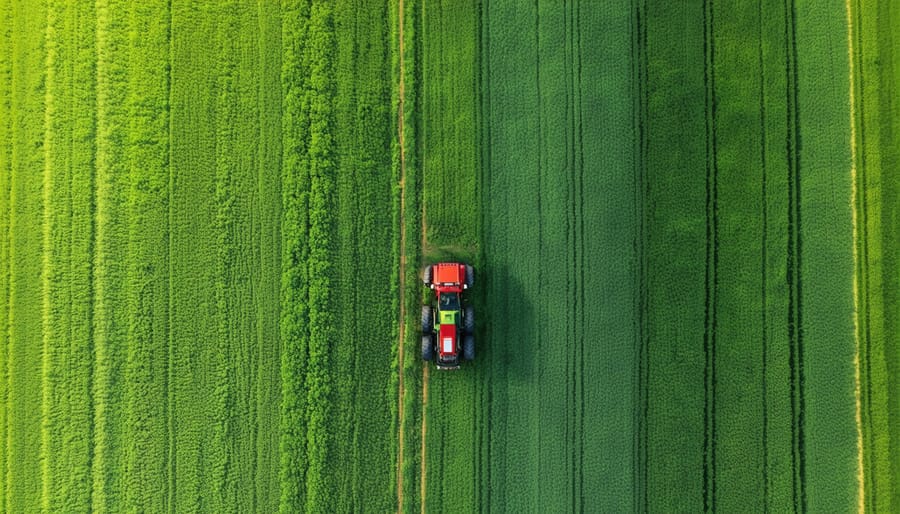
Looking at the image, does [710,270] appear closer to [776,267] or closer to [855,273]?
[776,267]

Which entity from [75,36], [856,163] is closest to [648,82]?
[856,163]

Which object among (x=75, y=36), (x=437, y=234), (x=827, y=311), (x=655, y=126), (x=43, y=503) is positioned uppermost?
(x=75, y=36)

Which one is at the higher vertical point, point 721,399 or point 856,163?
point 856,163

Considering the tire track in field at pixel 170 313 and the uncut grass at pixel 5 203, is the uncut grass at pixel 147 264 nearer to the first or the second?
the tire track in field at pixel 170 313

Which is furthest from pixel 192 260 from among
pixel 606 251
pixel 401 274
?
pixel 606 251

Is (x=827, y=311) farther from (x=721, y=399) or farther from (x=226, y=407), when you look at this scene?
(x=226, y=407)

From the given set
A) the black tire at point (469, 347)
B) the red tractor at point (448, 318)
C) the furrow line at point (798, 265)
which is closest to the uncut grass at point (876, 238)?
the furrow line at point (798, 265)
